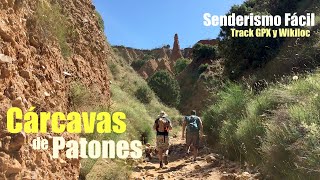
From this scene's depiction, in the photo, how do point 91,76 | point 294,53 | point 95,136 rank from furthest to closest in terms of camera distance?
point 294,53, point 91,76, point 95,136

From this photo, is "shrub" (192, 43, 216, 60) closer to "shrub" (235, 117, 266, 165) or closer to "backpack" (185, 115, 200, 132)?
"backpack" (185, 115, 200, 132)

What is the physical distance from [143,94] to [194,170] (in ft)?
61.9

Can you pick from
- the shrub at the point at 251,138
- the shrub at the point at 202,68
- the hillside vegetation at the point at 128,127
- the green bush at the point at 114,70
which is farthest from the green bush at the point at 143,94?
the shrub at the point at 251,138

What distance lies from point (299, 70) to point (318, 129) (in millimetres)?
7191

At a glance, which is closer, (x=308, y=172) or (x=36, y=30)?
(x=308, y=172)

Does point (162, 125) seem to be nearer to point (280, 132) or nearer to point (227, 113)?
point (227, 113)

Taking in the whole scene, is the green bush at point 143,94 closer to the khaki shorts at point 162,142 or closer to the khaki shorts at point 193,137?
the khaki shorts at point 193,137

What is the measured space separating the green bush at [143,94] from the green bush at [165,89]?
6.16 m

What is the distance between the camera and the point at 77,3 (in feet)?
34.5

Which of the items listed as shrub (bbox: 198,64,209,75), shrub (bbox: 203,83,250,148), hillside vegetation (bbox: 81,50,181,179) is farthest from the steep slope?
shrub (bbox: 198,64,209,75)

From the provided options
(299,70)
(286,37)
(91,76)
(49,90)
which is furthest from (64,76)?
(286,37)

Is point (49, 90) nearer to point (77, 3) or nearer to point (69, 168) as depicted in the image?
point (69, 168)

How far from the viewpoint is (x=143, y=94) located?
27.8 meters

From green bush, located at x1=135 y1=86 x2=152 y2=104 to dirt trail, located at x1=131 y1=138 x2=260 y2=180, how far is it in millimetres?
16252
